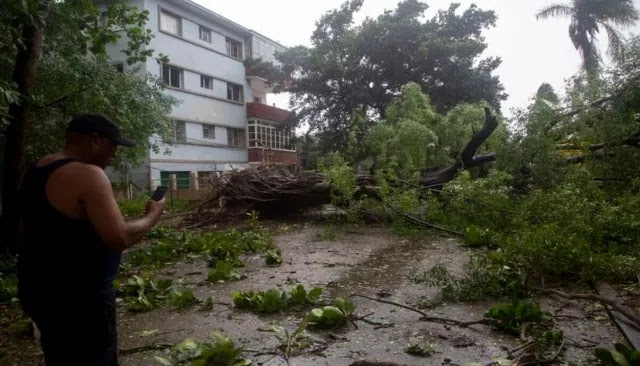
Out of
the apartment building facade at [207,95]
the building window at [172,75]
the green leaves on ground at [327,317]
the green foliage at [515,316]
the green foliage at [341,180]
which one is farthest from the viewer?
the building window at [172,75]

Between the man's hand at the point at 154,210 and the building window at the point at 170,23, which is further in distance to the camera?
the building window at the point at 170,23

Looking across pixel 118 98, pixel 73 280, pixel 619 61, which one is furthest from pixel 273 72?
pixel 73 280

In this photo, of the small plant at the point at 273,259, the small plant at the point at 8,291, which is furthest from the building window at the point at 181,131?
the small plant at the point at 8,291

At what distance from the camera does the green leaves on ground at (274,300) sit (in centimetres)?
350

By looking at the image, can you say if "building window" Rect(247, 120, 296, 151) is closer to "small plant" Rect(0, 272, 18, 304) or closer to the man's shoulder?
"small plant" Rect(0, 272, 18, 304)

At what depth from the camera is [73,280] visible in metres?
1.80

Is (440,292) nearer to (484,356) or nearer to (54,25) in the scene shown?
(484,356)

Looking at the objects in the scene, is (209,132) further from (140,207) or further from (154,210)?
(154,210)

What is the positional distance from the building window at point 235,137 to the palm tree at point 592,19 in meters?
17.6

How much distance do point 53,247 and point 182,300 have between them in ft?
7.05

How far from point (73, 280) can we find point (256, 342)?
4.75ft

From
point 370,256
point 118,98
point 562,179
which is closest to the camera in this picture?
point 370,256

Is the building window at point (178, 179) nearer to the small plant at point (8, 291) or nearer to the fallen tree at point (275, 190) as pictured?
the fallen tree at point (275, 190)

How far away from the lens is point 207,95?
74.3 feet
